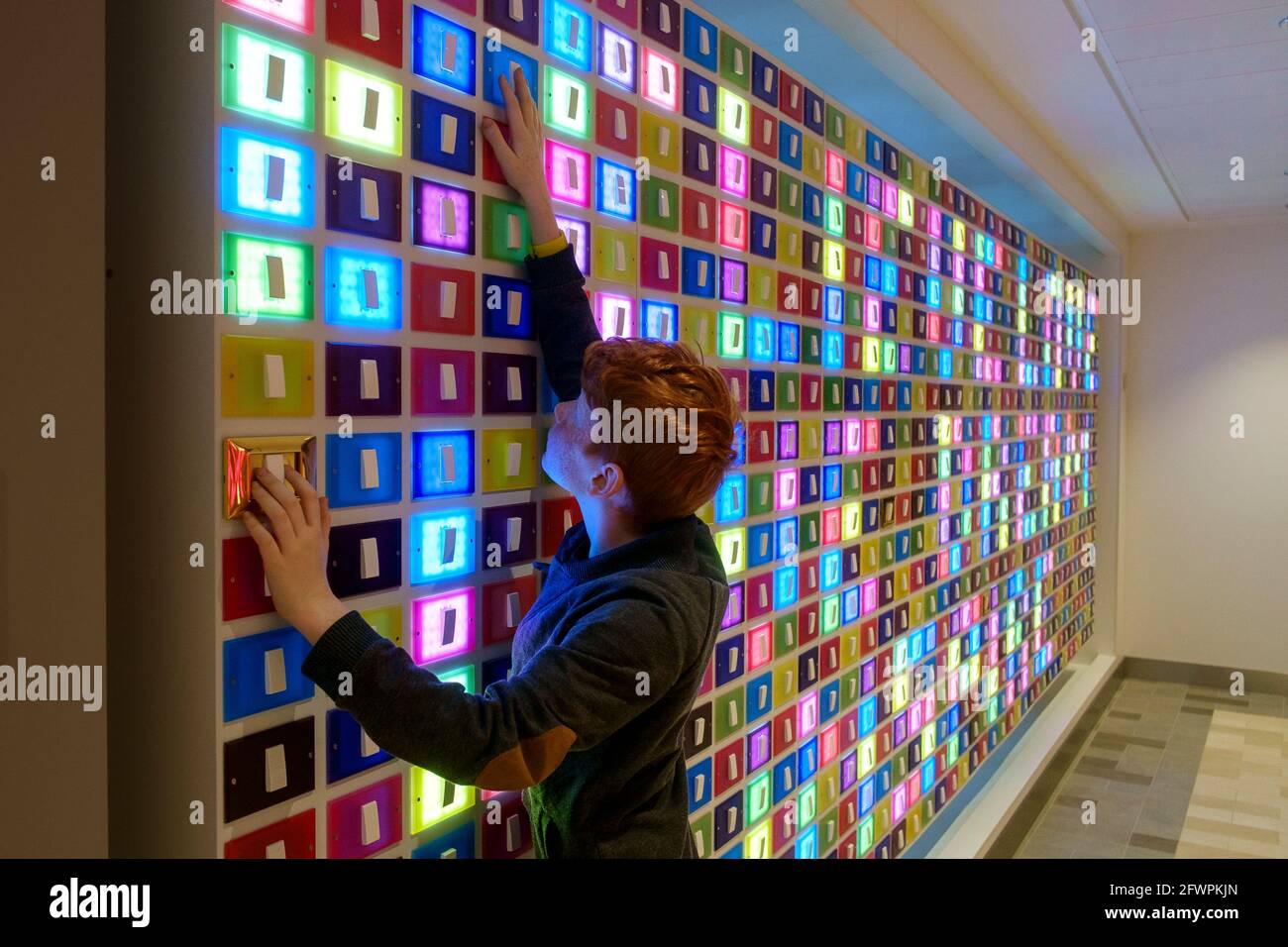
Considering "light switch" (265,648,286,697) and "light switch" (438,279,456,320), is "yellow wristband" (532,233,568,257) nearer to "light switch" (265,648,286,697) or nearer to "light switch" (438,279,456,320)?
"light switch" (438,279,456,320)

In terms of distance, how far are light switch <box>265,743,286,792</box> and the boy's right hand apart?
0.90 m

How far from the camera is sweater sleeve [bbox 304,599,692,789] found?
114 cm

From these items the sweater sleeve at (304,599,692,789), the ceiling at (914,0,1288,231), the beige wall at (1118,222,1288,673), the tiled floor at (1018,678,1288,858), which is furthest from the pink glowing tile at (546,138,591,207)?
the beige wall at (1118,222,1288,673)

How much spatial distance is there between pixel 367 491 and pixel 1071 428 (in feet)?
17.6

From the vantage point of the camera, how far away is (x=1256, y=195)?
5.72 m

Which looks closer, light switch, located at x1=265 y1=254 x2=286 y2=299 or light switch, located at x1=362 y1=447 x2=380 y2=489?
light switch, located at x1=265 y1=254 x2=286 y2=299

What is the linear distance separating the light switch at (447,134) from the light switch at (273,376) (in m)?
0.45

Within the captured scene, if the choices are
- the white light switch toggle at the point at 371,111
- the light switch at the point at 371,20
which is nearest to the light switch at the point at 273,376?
the white light switch toggle at the point at 371,111

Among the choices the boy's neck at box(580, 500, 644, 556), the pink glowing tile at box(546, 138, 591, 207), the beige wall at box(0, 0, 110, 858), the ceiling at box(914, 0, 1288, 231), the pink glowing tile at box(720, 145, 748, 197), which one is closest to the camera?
the beige wall at box(0, 0, 110, 858)

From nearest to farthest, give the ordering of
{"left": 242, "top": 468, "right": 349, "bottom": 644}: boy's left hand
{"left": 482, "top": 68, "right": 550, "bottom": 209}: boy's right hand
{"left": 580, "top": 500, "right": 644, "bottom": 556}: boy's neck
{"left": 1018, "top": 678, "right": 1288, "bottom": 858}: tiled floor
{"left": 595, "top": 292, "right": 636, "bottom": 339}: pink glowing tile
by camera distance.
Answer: {"left": 242, "top": 468, "right": 349, "bottom": 644}: boy's left hand
{"left": 580, "top": 500, "right": 644, "bottom": 556}: boy's neck
{"left": 482, "top": 68, "right": 550, "bottom": 209}: boy's right hand
{"left": 595, "top": 292, "right": 636, "bottom": 339}: pink glowing tile
{"left": 1018, "top": 678, "right": 1288, "bottom": 858}: tiled floor

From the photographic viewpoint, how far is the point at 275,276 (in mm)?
1239
